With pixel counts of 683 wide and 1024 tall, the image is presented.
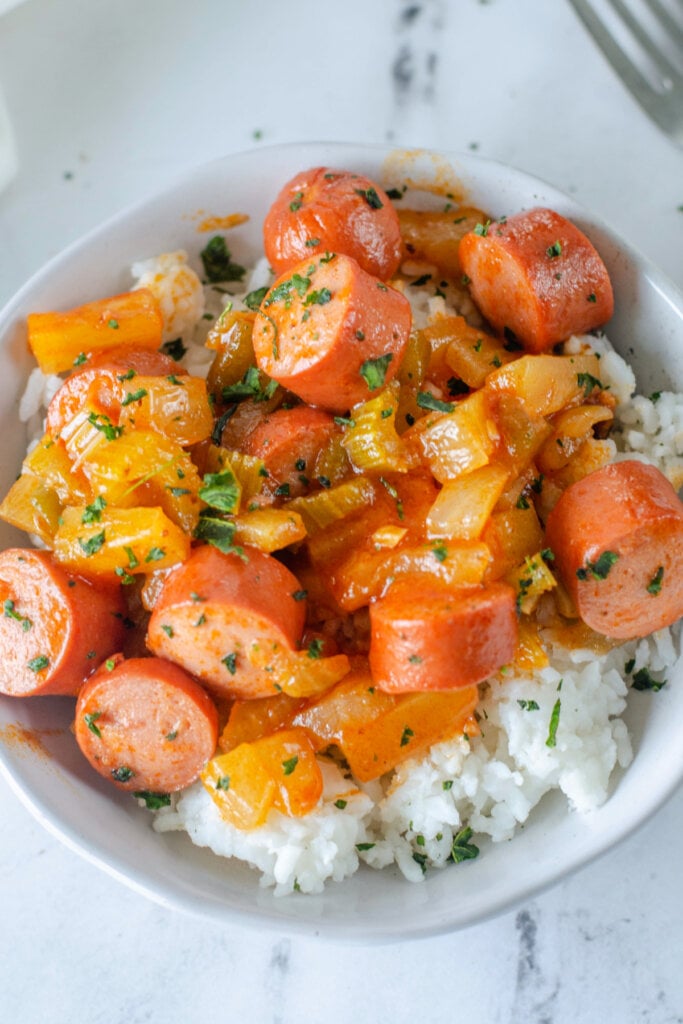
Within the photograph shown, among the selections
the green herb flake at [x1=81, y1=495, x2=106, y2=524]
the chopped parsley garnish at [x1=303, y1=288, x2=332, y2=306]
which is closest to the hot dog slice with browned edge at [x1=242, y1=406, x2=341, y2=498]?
the chopped parsley garnish at [x1=303, y1=288, x2=332, y2=306]

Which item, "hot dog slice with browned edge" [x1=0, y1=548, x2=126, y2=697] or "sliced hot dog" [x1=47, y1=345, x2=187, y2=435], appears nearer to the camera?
"hot dog slice with browned edge" [x1=0, y1=548, x2=126, y2=697]

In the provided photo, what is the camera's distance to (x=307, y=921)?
2717mm

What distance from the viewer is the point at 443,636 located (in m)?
2.54

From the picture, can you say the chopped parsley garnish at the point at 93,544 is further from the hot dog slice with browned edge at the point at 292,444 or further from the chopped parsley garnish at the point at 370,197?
the chopped parsley garnish at the point at 370,197

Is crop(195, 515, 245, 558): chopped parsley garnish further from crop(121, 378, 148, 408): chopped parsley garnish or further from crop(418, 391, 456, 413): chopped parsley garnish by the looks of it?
crop(418, 391, 456, 413): chopped parsley garnish

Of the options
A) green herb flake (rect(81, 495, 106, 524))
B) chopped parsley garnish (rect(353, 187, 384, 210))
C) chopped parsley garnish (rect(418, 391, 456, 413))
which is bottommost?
green herb flake (rect(81, 495, 106, 524))

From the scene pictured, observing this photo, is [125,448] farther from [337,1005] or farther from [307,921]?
[337,1005]

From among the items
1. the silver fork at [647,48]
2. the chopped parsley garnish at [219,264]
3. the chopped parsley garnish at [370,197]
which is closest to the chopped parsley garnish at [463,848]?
the chopped parsley garnish at [370,197]

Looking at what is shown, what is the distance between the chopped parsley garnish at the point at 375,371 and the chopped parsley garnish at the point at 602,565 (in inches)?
29.3

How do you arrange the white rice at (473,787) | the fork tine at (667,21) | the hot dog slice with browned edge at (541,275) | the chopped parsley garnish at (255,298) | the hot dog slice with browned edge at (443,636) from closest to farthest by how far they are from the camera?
the hot dog slice with browned edge at (443,636), the white rice at (473,787), the hot dog slice with browned edge at (541,275), the chopped parsley garnish at (255,298), the fork tine at (667,21)

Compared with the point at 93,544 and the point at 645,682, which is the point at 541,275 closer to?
the point at 645,682

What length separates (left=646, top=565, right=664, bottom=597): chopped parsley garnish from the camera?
275cm

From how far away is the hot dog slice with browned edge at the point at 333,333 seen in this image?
2.74 metres

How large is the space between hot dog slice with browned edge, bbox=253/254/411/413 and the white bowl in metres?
0.71
